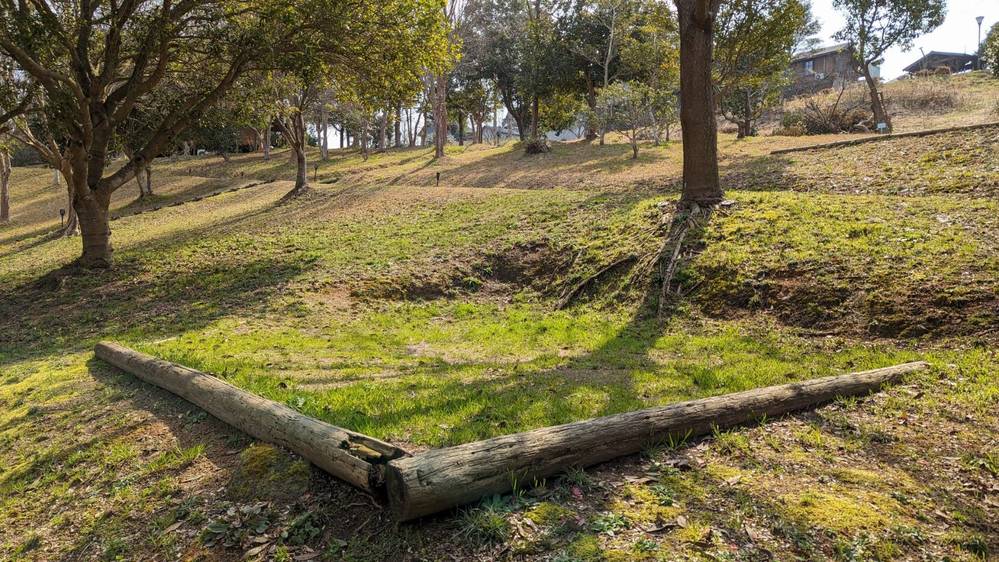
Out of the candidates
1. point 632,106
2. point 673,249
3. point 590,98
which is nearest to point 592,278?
point 673,249

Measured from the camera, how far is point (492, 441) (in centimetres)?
412

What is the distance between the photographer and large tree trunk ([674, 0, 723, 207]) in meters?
11.0

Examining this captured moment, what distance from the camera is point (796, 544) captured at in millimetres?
3492

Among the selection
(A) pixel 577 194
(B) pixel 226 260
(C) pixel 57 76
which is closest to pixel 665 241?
(A) pixel 577 194

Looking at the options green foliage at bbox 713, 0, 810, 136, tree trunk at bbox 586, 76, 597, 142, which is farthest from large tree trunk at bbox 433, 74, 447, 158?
green foliage at bbox 713, 0, 810, 136

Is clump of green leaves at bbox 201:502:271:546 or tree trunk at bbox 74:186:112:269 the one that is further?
tree trunk at bbox 74:186:112:269

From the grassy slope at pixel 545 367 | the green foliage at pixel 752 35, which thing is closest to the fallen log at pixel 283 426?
the grassy slope at pixel 545 367

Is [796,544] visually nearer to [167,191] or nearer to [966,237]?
[966,237]

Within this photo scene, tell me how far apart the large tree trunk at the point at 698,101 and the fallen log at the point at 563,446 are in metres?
7.00

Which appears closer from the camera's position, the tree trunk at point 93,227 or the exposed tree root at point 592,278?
the exposed tree root at point 592,278

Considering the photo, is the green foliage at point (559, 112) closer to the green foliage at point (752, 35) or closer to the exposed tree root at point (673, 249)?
the green foliage at point (752, 35)

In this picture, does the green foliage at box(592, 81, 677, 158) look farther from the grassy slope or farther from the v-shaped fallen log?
the v-shaped fallen log

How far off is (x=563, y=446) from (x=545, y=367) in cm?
316

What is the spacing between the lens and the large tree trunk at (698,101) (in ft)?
36.2
